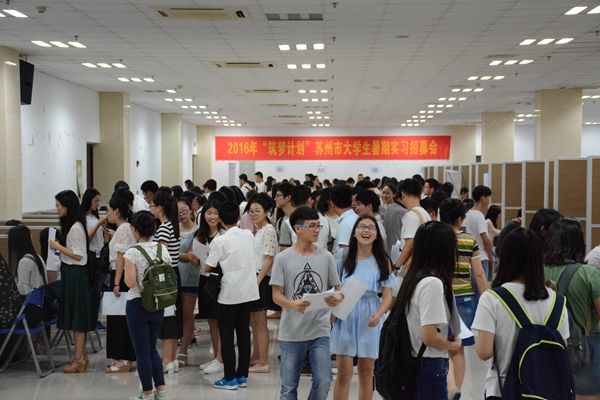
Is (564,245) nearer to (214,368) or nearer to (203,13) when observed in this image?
(214,368)

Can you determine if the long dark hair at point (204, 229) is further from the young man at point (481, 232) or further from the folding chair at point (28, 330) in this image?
the young man at point (481, 232)

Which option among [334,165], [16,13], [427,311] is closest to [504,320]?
[427,311]

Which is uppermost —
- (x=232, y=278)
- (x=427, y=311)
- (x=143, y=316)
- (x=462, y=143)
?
(x=462, y=143)

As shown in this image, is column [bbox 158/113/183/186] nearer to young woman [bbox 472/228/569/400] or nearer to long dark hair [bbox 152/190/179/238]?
long dark hair [bbox 152/190/179/238]

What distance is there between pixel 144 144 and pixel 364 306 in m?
20.8

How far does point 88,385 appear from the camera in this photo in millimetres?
6453

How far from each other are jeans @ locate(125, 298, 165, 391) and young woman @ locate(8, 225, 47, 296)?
1879 millimetres

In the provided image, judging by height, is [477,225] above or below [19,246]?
above

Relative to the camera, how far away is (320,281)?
4.56 m

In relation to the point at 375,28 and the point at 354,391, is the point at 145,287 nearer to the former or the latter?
the point at 354,391

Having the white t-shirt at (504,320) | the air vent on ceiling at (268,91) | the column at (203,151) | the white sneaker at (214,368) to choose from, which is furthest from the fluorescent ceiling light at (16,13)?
the column at (203,151)

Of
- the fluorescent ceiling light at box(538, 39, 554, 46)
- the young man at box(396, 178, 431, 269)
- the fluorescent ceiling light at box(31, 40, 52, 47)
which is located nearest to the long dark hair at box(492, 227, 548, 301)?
the young man at box(396, 178, 431, 269)

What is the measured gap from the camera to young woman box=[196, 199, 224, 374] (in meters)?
6.61

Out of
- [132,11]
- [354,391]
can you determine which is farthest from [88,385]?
[132,11]
